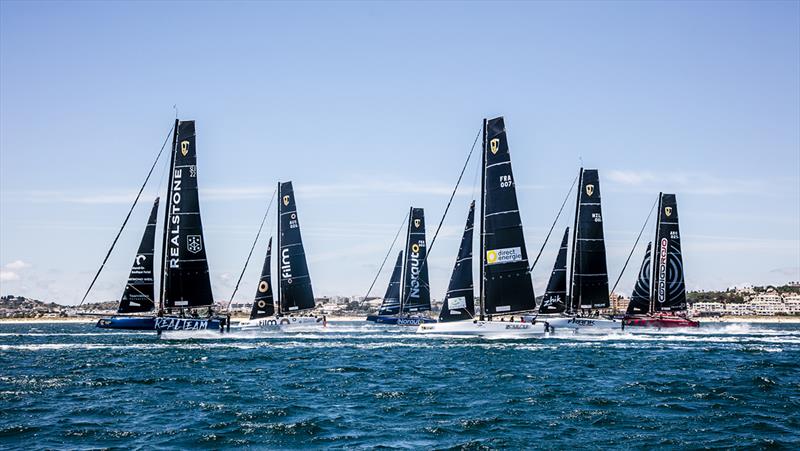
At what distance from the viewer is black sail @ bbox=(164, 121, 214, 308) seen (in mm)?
63750

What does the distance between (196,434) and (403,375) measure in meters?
15.0

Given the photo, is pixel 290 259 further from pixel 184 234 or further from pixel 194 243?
pixel 184 234

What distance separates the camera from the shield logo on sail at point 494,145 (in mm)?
58875

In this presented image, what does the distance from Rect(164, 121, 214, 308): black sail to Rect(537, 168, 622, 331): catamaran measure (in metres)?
28.9

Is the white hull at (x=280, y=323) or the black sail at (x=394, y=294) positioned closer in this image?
the white hull at (x=280, y=323)

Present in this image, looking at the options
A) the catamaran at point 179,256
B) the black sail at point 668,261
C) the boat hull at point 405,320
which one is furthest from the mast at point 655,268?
the catamaran at point 179,256

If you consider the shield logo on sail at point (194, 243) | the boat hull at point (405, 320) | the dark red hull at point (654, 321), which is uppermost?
the shield logo on sail at point (194, 243)

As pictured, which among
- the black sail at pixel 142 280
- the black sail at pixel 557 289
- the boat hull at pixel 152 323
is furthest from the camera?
the black sail at pixel 557 289

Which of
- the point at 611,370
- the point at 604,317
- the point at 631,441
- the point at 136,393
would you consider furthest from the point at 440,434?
the point at 604,317

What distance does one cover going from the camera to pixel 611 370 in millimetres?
38531

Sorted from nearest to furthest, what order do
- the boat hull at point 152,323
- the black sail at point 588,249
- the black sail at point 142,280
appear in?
the boat hull at point 152,323 < the black sail at point 142,280 < the black sail at point 588,249

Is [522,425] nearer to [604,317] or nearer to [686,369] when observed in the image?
[686,369]

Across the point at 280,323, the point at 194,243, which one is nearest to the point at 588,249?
the point at 280,323

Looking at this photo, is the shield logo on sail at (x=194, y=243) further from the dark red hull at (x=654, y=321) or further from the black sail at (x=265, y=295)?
the dark red hull at (x=654, y=321)
